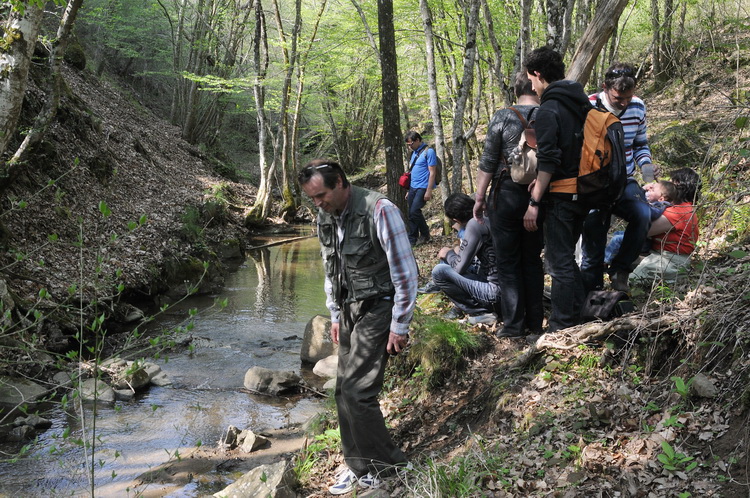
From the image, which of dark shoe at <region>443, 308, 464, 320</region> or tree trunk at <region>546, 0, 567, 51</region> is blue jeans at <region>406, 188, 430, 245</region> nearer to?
tree trunk at <region>546, 0, 567, 51</region>

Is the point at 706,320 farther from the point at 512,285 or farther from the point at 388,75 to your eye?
the point at 388,75

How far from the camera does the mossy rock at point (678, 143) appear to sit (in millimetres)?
8461

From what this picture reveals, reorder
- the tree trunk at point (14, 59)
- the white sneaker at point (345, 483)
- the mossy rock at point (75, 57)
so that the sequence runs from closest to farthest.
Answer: the white sneaker at point (345, 483) → the tree trunk at point (14, 59) → the mossy rock at point (75, 57)

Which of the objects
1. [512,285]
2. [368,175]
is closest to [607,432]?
[512,285]

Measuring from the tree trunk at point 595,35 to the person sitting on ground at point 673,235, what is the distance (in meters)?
1.93

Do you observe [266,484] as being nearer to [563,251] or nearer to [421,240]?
[563,251]

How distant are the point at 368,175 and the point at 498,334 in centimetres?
2007

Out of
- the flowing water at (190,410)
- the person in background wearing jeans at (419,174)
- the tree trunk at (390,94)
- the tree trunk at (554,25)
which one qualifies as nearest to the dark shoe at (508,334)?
the flowing water at (190,410)

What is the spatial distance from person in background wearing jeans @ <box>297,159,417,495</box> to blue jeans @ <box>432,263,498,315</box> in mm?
1847

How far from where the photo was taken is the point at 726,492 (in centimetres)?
246

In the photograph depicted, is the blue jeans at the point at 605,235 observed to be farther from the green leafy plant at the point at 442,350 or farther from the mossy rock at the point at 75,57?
the mossy rock at the point at 75,57

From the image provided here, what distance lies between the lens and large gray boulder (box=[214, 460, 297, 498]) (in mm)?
3803

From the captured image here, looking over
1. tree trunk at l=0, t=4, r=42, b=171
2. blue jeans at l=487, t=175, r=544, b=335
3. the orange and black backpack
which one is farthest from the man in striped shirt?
tree trunk at l=0, t=4, r=42, b=171

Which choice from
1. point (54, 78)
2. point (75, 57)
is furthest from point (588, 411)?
point (75, 57)
